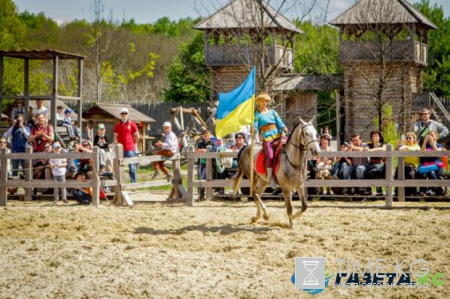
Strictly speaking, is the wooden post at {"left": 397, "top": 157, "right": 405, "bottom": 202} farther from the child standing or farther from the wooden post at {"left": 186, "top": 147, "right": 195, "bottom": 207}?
the child standing

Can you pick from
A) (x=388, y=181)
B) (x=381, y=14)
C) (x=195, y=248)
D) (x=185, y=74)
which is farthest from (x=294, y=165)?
(x=185, y=74)

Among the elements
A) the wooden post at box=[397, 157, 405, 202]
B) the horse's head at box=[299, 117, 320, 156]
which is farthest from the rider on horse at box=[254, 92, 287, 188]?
the wooden post at box=[397, 157, 405, 202]

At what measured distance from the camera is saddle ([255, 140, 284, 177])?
1340cm

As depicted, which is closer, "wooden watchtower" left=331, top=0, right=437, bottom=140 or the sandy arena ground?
the sandy arena ground

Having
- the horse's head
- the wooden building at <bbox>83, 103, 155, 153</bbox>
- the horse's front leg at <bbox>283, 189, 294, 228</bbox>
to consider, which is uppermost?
the wooden building at <bbox>83, 103, 155, 153</bbox>

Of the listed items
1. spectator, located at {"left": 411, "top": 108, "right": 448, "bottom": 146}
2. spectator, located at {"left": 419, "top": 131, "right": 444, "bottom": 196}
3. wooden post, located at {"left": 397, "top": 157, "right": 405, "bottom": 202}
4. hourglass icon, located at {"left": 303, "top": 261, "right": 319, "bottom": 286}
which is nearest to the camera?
hourglass icon, located at {"left": 303, "top": 261, "right": 319, "bottom": 286}

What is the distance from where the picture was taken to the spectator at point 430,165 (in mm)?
16422

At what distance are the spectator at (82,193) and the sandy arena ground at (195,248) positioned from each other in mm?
1185

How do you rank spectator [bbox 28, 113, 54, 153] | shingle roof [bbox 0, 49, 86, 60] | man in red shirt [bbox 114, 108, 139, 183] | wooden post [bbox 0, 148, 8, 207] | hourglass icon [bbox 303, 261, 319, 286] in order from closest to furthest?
hourglass icon [bbox 303, 261, 319, 286], wooden post [bbox 0, 148, 8, 207], spectator [bbox 28, 113, 54, 153], man in red shirt [bbox 114, 108, 139, 183], shingle roof [bbox 0, 49, 86, 60]

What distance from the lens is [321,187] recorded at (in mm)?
17453

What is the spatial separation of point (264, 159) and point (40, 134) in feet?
22.3

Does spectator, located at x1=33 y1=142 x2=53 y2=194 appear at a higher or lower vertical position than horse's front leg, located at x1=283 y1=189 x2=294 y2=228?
higher

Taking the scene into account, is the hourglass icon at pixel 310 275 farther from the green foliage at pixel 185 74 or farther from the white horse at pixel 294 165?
the green foliage at pixel 185 74

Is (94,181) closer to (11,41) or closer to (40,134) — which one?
(40,134)
